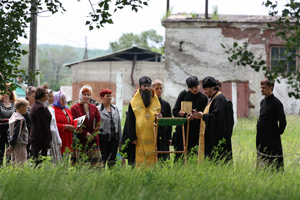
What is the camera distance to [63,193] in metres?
4.51

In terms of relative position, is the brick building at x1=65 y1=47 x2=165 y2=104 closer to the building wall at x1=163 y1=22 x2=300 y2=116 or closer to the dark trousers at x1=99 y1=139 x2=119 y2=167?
the building wall at x1=163 y1=22 x2=300 y2=116

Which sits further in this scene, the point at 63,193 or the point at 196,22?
the point at 196,22

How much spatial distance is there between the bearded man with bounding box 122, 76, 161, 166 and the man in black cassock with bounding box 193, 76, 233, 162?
85 cm

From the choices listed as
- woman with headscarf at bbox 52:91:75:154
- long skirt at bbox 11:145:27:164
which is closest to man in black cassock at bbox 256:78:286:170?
woman with headscarf at bbox 52:91:75:154

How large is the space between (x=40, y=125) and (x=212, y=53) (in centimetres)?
1526

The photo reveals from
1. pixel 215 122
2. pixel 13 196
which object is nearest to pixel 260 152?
pixel 215 122

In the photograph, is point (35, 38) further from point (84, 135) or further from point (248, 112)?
point (248, 112)

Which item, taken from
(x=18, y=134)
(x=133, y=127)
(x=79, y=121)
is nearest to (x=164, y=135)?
(x=133, y=127)

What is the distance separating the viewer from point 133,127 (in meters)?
7.43

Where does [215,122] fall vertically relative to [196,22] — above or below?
below

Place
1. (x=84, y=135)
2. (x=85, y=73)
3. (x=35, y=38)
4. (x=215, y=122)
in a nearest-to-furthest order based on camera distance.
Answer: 1. (x=215, y=122)
2. (x=84, y=135)
3. (x=35, y=38)
4. (x=85, y=73)

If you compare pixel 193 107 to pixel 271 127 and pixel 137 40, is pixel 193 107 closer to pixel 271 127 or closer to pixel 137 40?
pixel 271 127

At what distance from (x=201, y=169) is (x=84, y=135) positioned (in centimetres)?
238

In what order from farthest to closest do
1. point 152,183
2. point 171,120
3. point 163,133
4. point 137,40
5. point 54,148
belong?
1. point 137,40
2. point 163,133
3. point 54,148
4. point 171,120
5. point 152,183
